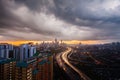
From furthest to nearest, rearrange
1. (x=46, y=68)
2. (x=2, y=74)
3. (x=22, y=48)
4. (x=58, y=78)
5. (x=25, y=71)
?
(x=22, y=48)
(x=58, y=78)
(x=46, y=68)
(x=2, y=74)
(x=25, y=71)

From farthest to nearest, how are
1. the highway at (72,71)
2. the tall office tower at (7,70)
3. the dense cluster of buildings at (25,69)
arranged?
1. the highway at (72,71)
2. the tall office tower at (7,70)
3. the dense cluster of buildings at (25,69)

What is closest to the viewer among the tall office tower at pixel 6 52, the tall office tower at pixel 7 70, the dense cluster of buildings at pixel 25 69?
the dense cluster of buildings at pixel 25 69

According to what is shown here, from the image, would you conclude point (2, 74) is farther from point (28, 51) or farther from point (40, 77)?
point (28, 51)

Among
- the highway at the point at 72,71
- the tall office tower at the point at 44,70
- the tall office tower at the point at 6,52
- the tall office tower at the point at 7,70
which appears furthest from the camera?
the tall office tower at the point at 6,52

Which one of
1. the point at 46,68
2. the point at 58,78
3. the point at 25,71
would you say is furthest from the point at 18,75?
the point at 58,78

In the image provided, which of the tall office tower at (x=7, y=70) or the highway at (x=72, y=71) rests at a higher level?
the tall office tower at (x=7, y=70)

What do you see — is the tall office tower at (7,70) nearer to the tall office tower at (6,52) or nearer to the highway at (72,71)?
the highway at (72,71)

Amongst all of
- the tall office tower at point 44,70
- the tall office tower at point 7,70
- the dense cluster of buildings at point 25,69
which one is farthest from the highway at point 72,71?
the tall office tower at point 7,70

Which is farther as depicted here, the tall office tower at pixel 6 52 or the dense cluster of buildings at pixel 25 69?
the tall office tower at pixel 6 52

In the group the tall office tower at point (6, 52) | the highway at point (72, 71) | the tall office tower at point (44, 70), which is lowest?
the highway at point (72, 71)

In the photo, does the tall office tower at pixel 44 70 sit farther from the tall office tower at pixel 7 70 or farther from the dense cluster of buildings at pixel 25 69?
A: the tall office tower at pixel 7 70

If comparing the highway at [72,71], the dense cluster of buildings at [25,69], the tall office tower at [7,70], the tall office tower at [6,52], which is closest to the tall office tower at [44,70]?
the dense cluster of buildings at [25,69]
